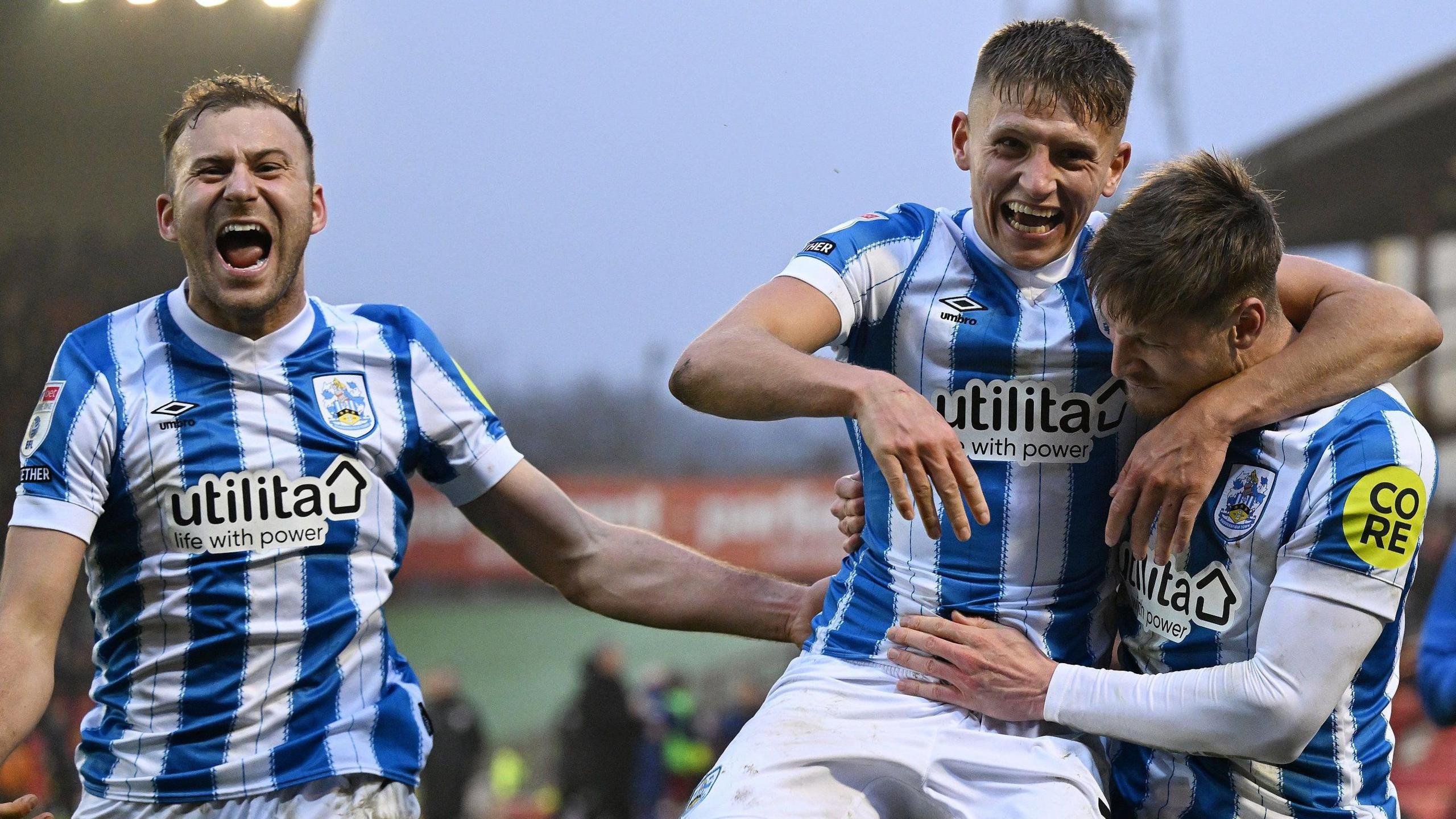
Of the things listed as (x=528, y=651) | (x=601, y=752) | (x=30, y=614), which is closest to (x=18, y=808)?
(x=30, y=614)

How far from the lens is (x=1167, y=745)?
213 centimetres

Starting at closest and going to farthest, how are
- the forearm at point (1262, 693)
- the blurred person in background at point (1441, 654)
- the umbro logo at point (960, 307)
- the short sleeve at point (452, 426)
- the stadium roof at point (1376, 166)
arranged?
the forearm at point (1262, 693)
the umbro logo at point (960, 307)
the short sleeve at point (452, 426)
the blurred person in background at point (1441, 654)
the stadium roof at point (1376, 166)

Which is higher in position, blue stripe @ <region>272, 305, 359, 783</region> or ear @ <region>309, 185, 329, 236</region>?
ear @ <region>309, 185, 329, 236</region>

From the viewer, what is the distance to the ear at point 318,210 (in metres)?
2.71

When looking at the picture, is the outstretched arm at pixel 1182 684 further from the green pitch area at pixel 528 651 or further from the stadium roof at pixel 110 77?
the green pitch area at pixel 528 651

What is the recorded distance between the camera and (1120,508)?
7.13 feet

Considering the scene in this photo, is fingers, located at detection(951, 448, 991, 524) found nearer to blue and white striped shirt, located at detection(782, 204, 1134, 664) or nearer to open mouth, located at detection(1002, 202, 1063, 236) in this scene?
blue and white striped shirt, located at detection(782, 204, 1134, 664)

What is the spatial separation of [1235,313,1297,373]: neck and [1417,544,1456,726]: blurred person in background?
6.90 ft

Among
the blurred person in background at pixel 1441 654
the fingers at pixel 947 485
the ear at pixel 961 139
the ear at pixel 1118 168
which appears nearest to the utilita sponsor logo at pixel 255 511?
the fingers at pixel 947 485

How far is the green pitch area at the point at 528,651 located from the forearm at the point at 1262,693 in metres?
10.5

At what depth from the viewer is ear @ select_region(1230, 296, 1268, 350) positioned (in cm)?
217

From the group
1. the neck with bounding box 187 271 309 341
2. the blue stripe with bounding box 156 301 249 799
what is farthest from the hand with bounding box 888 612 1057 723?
the neck with bounding box 187 271 309 341

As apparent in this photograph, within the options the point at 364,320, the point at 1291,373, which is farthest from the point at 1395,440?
the point at 364,320

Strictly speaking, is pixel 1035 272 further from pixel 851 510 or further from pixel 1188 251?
pixel 851 510
